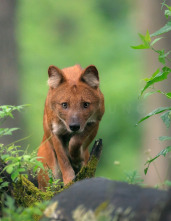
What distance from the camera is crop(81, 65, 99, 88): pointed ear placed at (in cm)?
630

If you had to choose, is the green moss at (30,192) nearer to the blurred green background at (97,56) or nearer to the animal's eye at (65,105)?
the animal's eye at (65,105)

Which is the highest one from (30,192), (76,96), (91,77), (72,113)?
(91,77)

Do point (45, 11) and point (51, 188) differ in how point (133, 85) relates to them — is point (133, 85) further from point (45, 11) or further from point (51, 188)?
point (51, 188)

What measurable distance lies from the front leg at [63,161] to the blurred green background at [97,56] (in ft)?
31.7

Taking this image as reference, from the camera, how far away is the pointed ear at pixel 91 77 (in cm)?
630

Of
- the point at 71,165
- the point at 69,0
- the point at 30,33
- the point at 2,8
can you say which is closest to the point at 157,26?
the point at 2,8

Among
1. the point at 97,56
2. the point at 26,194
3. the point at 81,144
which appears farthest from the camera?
the point at 97,56

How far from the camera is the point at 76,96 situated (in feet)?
20.7

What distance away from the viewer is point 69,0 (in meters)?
28.1

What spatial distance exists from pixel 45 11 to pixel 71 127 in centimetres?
2255

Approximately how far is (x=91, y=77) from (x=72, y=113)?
54cm

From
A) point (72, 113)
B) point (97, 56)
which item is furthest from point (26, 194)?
point (97, 56)

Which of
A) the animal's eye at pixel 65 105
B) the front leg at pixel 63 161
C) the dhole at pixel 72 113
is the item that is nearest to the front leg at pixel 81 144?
the dhole at pixel 72 113

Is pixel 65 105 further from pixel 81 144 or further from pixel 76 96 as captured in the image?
pixel 81 144
